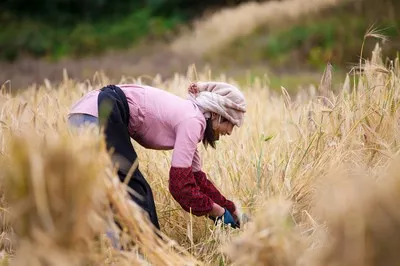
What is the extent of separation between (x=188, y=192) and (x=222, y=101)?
343 mm

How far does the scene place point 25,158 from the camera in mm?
1503

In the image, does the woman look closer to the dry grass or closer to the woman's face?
the woman's face

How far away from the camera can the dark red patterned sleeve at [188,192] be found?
2426 mm

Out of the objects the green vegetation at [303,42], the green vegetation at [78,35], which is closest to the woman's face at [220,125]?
the green vegetation at [303,42]

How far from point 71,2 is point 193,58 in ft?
27.1

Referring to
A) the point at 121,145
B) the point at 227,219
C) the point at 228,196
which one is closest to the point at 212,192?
the point at 227,219

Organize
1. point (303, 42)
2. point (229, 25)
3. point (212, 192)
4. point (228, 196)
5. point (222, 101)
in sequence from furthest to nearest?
point (229, 25) < point (303, 42) < point (228, 196) < point (212, 192) < point (222, 101)

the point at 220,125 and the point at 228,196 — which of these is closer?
the point at 220,125

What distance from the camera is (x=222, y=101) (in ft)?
8.36

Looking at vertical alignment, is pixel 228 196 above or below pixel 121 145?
below

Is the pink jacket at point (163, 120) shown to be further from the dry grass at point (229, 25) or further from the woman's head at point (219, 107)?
the dry grass at point (229, 25)

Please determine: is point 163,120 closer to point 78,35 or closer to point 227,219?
point 227,219

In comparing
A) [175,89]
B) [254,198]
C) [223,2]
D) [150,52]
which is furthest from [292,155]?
[223,2]

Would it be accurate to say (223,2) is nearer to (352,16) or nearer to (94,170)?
(352,16)
